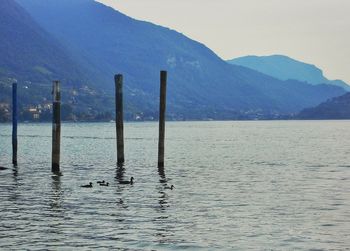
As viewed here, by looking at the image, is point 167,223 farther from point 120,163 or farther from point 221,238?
point 120,163

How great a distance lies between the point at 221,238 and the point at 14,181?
23.1 metres

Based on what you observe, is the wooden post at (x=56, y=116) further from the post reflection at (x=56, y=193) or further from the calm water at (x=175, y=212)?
the calm water at (x=175, y=212)

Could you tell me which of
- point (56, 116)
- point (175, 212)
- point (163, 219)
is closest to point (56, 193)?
point (56, 116)

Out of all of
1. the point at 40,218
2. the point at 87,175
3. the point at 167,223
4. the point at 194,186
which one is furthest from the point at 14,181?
the point at 167,223

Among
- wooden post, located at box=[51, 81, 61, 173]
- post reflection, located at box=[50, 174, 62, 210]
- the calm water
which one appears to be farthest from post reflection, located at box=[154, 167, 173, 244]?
wooden post, located at box=[51, 81, 61, 173]

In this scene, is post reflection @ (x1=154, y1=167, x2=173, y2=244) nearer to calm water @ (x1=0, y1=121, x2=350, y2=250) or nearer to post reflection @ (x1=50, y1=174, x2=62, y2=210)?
calm water @ (x1=0, y1=121, x2=350, y2=250)

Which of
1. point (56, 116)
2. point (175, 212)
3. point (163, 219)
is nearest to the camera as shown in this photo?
point (163, 219)

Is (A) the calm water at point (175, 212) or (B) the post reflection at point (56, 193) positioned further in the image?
(B) the post reflection at point (56, 193)

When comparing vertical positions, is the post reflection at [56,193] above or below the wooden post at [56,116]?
below

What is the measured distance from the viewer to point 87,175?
49344mm

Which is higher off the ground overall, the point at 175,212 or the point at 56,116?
the point at 56,116

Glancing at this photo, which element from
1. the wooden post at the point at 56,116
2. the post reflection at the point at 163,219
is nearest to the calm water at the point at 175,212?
the post reflection at the point at 163,219

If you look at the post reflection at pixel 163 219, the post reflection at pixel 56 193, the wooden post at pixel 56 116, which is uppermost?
the wooden post at pixel 56 116

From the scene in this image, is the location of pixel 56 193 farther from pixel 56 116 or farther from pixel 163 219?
pixel 163 219
